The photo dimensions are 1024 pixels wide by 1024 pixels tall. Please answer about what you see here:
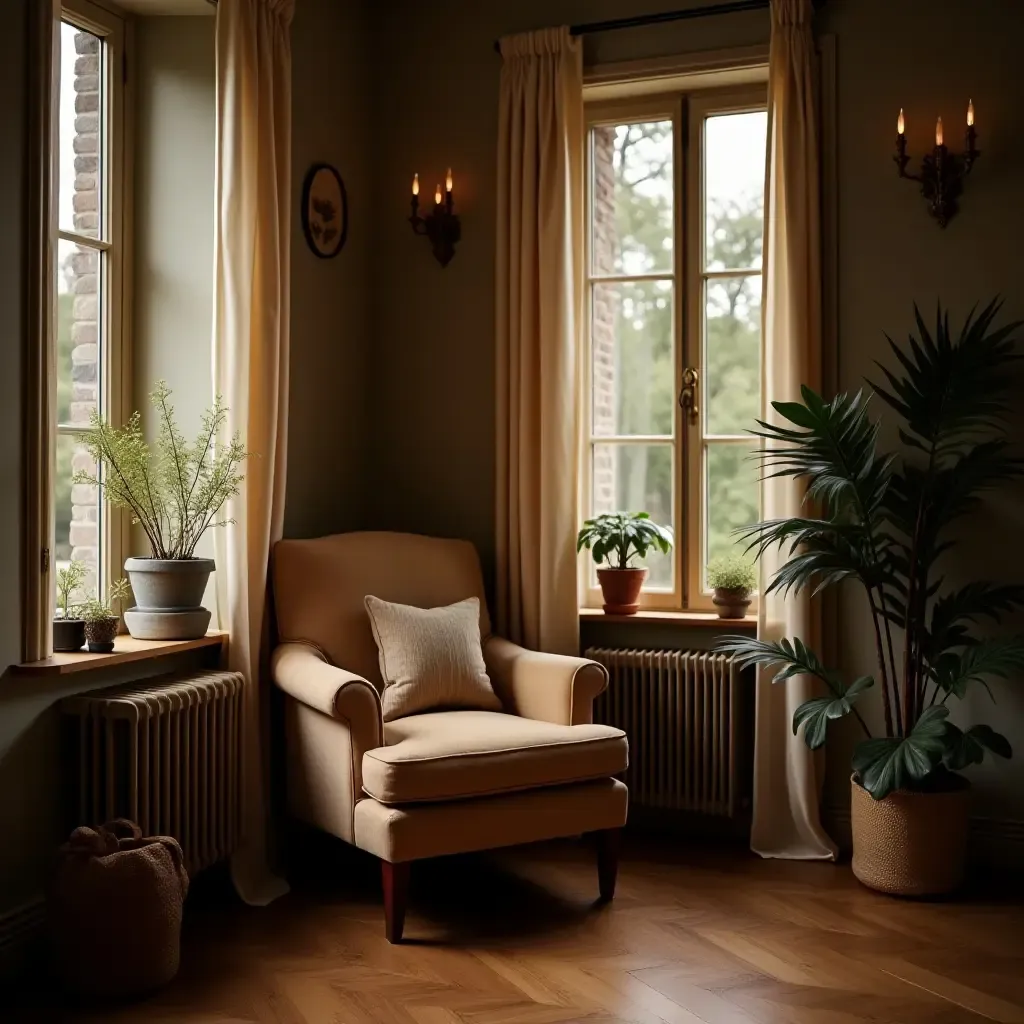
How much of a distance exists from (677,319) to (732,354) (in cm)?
22

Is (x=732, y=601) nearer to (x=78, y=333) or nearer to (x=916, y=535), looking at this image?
(x=916, y=535)

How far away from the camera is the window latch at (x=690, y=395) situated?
12.9ft

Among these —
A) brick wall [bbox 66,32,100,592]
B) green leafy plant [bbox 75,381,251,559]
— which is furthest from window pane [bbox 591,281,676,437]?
brick wall [bbox 66,32,100,592]

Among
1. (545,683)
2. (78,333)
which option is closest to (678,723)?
(545,683)

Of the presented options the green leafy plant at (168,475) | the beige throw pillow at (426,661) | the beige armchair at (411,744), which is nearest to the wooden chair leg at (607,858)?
the beige armchair at (411,744)

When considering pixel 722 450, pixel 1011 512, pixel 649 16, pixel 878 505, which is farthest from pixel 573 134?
pixel 1011 512

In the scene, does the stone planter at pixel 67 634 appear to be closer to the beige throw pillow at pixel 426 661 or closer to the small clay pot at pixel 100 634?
the small clay pot at pixel 100 634

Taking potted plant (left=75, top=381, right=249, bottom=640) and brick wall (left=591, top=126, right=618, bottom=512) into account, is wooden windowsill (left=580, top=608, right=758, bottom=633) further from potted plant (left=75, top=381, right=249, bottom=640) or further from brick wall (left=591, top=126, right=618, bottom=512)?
potted plant (left=75, top=381, right=249, bottom=640)

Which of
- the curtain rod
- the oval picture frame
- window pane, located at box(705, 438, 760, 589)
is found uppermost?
the curtain rod

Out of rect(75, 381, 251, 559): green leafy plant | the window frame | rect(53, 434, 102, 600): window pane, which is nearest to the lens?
rect(75, 381, 251, 559): green leafy plant

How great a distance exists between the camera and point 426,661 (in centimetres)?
339

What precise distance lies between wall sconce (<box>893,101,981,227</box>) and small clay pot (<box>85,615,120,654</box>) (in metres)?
2.61

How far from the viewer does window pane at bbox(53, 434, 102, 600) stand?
3133 millimetres

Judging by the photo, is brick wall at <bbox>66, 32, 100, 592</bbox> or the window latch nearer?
brick wall at <bbox>66, 32, 100, 592</bbox>
